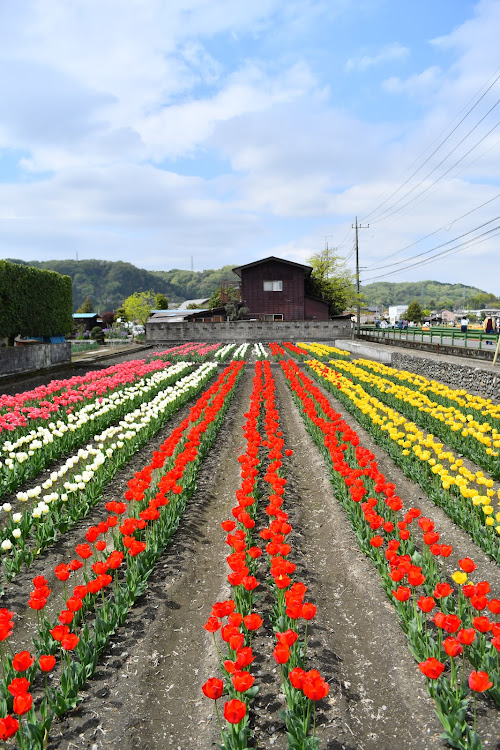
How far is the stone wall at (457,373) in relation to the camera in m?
15.9

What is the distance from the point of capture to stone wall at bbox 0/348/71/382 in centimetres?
2375

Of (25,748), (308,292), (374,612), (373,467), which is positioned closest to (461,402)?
(373,467)

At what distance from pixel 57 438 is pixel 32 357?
1732 cm

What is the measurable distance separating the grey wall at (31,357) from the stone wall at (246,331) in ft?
55.6

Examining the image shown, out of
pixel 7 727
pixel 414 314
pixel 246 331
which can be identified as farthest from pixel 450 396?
pixel 414 314

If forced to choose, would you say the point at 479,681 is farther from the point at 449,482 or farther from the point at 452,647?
the point at 449,482

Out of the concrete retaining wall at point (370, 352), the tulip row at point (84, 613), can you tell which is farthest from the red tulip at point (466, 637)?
the concrete retaining wall at point (370, 352)

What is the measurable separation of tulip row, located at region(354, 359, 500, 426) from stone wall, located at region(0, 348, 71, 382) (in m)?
17.6

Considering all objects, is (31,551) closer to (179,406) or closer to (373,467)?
(373,467)

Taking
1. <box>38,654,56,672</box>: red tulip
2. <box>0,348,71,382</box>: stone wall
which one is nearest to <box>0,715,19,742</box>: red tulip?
<box>38,654,56,672</box>: red tulip

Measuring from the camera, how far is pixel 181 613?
514 centimetres

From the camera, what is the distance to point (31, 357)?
2628cm

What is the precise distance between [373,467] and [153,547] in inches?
129

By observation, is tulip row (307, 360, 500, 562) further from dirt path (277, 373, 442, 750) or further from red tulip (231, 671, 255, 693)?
red tulip (231, 671, 255, 693)
